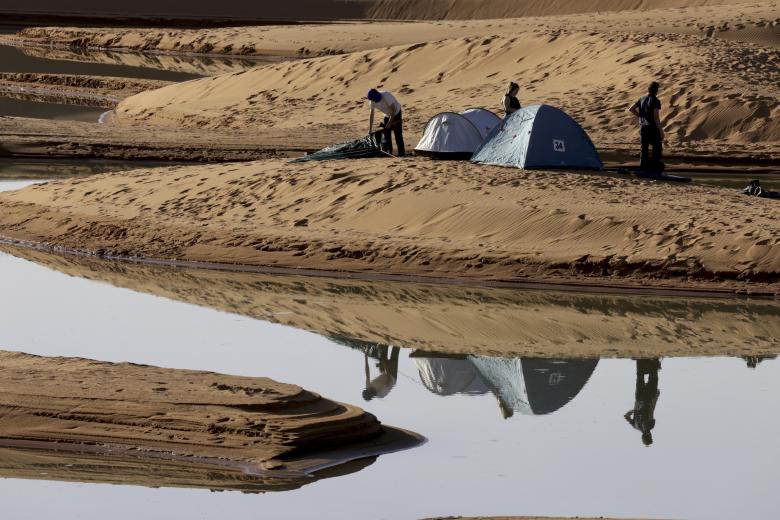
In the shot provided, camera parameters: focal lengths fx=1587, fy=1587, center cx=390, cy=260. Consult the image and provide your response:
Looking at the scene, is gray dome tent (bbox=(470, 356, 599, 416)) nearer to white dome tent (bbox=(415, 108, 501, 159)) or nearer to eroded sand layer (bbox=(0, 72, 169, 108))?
white dome tent (bbox=(415, 108, 501, 159))

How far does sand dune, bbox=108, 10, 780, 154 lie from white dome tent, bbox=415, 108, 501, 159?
412 centimetres

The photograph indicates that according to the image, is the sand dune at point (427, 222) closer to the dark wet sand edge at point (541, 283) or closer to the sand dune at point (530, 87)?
the dark wet sand edge at point (541, 283)

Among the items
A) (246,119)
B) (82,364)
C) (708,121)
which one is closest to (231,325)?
(82,364)

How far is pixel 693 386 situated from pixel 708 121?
51.2 feet

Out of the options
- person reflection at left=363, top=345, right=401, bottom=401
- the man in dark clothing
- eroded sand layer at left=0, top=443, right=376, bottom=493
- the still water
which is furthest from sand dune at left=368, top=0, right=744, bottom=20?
eroded sand layer at left=0, top=443, right=376, bottom=493

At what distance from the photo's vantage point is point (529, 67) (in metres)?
32.4

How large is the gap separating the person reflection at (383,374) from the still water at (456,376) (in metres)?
0.02

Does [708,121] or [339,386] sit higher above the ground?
[708,121]

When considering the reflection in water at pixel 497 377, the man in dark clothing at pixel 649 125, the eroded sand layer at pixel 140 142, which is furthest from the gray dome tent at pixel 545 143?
the reflection in water at pixel 497 377

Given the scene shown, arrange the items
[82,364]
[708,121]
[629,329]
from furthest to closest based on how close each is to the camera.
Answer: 1. [708,121]
2. [629,329]
3. [82,364]

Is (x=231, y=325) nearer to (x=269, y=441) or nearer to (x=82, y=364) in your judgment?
(x=82, y=364)

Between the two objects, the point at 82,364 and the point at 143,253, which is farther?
the point at 143,253

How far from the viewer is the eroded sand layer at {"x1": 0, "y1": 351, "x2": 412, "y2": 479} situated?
31.1 ft

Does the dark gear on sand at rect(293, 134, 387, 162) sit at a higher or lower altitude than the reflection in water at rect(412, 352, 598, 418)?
higher
